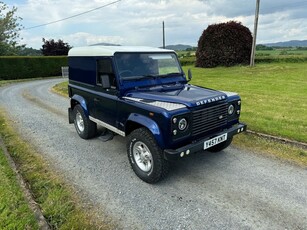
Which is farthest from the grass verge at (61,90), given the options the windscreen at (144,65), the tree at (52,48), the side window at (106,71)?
the tree at (52,48)

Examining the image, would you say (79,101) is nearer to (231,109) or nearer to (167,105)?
(167,105)

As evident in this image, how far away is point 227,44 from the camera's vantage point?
21.8 m

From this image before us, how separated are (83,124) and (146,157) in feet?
8.14

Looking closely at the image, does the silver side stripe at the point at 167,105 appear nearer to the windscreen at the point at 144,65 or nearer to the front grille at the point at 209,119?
the front grille at the point at 209,119

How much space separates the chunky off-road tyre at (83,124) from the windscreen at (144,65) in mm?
1778

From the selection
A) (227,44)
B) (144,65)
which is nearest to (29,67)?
(227,44)

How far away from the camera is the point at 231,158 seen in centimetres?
484

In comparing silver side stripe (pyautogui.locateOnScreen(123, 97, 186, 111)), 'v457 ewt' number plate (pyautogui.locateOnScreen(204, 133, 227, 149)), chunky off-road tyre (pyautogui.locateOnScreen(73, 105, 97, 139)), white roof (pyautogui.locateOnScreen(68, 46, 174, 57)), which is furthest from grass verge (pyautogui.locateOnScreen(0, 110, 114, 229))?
white roof (pyautogui.locateOnScreen(68, 46, 174, 57))

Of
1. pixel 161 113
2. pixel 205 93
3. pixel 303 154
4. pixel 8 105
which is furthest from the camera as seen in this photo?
pixel 8 105

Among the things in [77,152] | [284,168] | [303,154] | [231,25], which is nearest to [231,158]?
[284,168]

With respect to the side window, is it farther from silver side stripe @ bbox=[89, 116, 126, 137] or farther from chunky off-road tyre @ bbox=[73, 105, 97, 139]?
chunky off-road tyre @ bbox=[73, 105, 97, 139]

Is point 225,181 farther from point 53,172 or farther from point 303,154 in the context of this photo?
point 53,172

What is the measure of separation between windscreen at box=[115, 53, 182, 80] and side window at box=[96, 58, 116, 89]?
17cm

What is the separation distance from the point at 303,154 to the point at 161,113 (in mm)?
3135
